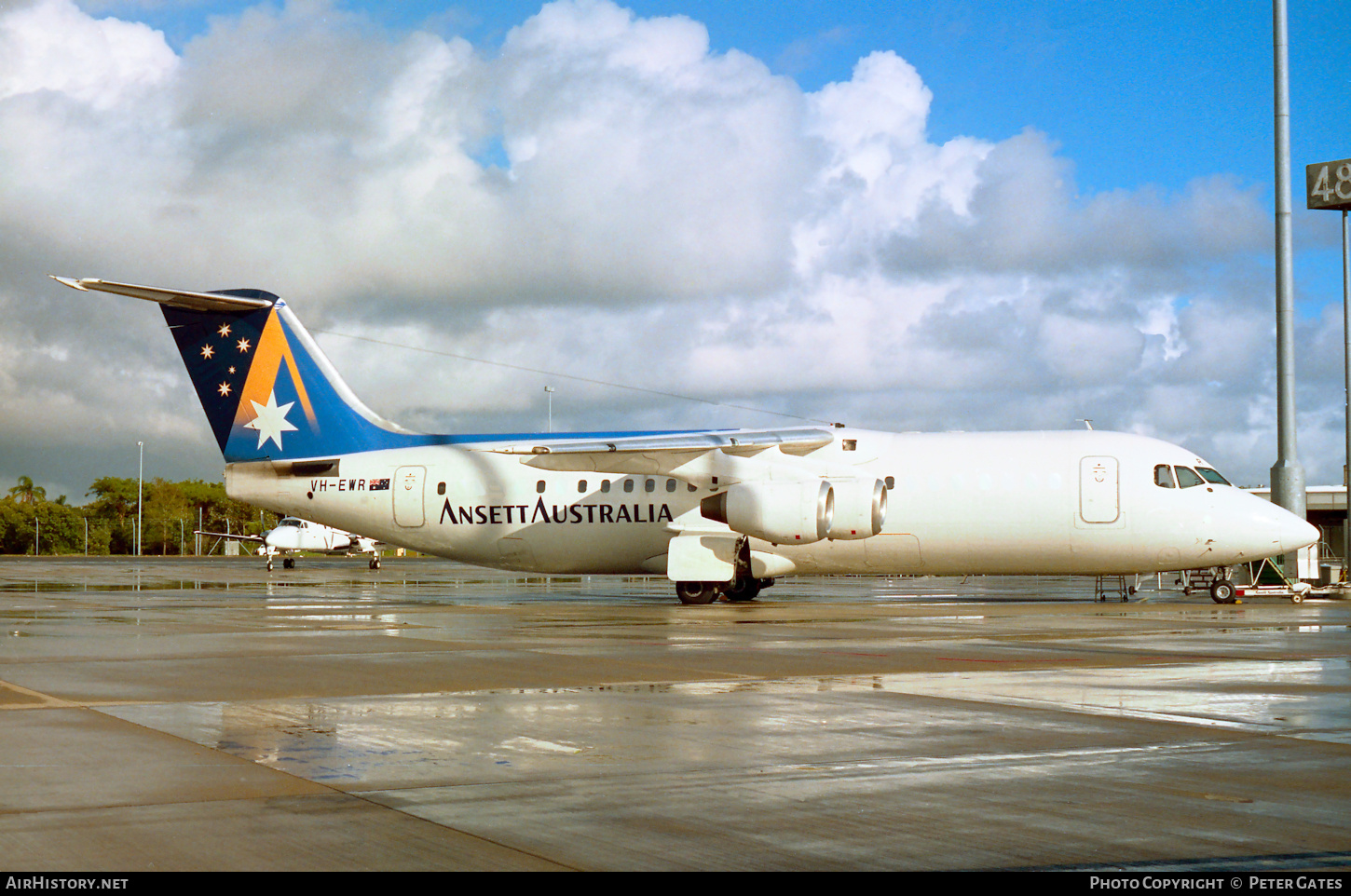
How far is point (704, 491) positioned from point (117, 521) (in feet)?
377

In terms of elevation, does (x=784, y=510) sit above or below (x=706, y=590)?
above

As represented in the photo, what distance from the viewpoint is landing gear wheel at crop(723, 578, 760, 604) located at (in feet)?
86.1

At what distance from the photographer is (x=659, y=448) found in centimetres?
2436

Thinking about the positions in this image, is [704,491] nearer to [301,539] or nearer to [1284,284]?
[1284,284]

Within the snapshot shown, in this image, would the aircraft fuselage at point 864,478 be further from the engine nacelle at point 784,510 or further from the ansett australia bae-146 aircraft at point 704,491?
the engine nacelle at point 784,510

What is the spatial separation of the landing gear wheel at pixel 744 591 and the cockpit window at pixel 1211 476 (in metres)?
9.38

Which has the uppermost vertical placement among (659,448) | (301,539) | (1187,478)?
(659,448)

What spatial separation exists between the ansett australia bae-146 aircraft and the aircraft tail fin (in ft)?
0.14

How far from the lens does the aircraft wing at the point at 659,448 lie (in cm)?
2436

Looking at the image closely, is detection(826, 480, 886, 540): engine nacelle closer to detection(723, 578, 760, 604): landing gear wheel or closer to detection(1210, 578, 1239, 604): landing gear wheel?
detection(723, 578, 760, 604): landing gear wheel

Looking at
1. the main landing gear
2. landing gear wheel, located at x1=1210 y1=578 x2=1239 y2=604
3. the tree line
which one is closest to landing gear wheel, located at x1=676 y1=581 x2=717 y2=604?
the main landing gear

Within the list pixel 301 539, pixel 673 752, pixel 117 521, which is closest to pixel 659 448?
pixel 673 752
